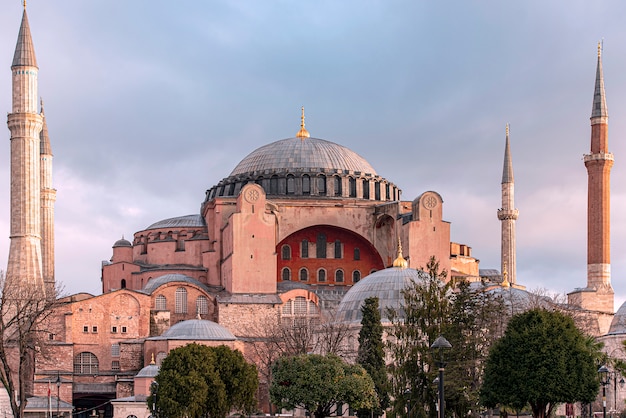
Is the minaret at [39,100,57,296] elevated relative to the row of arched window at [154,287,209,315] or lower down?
elevated

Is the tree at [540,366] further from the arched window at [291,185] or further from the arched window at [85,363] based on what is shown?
the arched window at [291,185]

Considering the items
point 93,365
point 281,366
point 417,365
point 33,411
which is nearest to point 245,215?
point 93,365

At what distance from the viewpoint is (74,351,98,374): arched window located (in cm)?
4950

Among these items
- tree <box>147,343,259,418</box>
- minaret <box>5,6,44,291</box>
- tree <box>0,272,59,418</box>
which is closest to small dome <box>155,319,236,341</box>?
tree <box>0,272,59,418</box>

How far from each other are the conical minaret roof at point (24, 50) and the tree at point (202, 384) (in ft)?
55.8

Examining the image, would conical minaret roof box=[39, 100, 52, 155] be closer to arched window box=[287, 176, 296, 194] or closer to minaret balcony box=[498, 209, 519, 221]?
arched window box=[287, 176, 296, 194]

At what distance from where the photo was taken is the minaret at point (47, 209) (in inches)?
2249

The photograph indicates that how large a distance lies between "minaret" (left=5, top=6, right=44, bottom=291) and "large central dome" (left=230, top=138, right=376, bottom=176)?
12921 mm

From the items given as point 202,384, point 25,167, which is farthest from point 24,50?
point 202,384

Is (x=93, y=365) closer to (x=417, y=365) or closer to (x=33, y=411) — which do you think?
(x=33, y=411)

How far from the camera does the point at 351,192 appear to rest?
58.4 m

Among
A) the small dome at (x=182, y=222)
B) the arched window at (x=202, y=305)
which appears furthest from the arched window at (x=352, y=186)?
the arched window at (x=202, y=305)

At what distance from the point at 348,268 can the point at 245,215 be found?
6.66 meters

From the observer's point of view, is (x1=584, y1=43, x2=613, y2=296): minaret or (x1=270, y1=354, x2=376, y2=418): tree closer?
(x1=270, y1=354, x2=376, y2=418): tree
